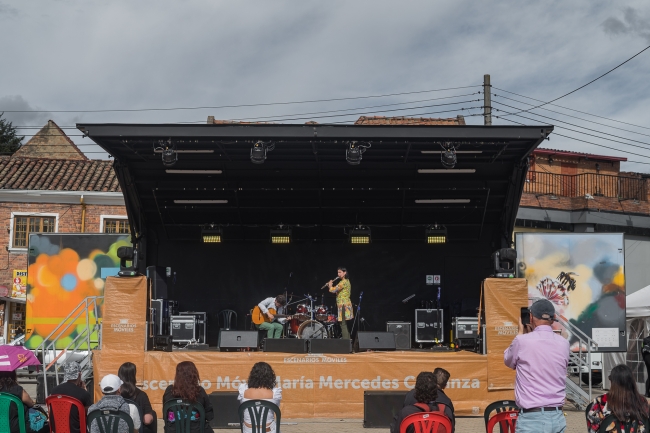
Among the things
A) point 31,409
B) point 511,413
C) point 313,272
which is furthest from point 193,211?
point 511,413

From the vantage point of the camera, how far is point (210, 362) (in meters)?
11.8

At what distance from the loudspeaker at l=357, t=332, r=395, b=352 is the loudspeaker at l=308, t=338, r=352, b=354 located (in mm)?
451

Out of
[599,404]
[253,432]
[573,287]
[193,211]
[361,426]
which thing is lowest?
[361,426]

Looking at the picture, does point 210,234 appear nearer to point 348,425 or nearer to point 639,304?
point 348,425

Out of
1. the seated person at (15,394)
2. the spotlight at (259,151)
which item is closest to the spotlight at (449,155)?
the spotlight at (259,151)

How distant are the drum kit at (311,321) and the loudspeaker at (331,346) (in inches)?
101

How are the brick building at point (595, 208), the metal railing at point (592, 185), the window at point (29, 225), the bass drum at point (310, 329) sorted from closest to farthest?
the bass drum at point (310, 329), the window at point (29, 225), the brick building at point (595, 208), the metal railing at point (592, 185)

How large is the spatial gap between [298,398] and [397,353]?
1.68m

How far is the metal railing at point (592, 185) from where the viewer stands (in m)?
30.3

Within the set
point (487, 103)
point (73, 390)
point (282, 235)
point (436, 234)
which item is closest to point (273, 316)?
point (282, 235)

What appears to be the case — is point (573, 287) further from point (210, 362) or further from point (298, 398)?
point (210, 362)

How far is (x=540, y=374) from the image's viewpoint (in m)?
5.26

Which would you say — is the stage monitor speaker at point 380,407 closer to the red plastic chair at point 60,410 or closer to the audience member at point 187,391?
the audience member at point 187,391

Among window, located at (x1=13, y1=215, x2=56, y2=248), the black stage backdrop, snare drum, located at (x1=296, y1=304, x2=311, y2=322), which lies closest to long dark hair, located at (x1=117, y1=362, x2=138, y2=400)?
snare drum, located at (x1=296, y1=304, x2=311, y2=322)
